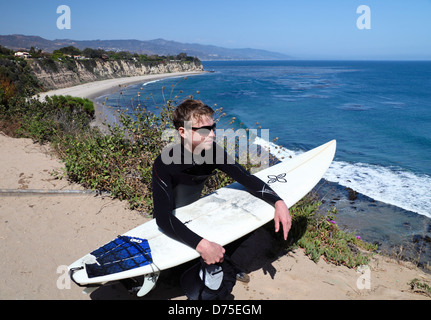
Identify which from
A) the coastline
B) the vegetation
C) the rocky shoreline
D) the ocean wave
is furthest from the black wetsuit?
the coastline

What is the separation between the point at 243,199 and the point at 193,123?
1.39 metres

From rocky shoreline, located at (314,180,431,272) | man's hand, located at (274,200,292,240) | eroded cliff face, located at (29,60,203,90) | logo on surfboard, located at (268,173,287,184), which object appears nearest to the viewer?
man's hand, located at (274,200,292,240)

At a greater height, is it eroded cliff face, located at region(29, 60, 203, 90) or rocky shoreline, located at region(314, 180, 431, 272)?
eroded cliff face, located at region(29, 60, 203, 90)

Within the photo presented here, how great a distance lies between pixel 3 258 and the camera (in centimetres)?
346

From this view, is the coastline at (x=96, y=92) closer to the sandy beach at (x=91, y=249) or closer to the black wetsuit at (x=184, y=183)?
the sandy beach at (x=91, y=249)

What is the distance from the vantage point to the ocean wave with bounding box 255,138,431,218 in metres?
9.20

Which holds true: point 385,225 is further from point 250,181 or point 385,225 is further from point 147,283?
point 147,283

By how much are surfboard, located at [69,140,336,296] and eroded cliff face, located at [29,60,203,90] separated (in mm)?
42000

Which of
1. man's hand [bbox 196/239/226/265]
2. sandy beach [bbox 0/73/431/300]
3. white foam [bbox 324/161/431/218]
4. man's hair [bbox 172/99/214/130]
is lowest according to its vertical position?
white foam [bbox 324/161/431/218]

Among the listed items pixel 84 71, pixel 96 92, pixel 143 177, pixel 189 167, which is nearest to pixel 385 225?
pixel 143 177

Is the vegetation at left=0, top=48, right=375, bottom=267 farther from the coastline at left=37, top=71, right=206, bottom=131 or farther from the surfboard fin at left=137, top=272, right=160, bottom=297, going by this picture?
the coastline at left=37, top=71, right=206, bottom=131

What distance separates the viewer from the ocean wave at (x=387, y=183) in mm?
9195

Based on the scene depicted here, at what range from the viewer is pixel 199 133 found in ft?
8.20

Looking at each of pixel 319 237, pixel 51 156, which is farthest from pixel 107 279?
pixel 51 156
